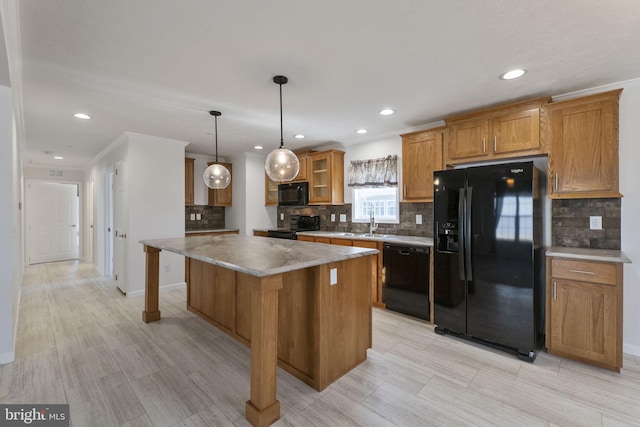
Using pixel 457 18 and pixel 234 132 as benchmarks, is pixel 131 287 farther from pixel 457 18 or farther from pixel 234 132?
pixel 457 18

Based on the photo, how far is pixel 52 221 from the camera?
7.16 m

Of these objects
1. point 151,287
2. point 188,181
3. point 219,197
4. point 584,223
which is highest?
point 188,181

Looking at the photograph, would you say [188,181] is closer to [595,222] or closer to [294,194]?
[294,194]

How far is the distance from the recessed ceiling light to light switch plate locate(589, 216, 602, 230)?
5.03ft

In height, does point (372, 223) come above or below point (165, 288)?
Answer: above

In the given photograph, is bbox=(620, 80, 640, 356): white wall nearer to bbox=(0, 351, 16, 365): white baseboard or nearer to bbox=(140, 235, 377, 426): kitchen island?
bbox=(140, 235, 377, 426): kitchen island

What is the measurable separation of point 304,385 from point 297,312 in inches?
20.2

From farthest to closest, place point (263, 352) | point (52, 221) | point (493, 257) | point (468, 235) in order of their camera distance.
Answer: point (52, 221) → point (468, 235) → point (493, 257) → point (263, 352)

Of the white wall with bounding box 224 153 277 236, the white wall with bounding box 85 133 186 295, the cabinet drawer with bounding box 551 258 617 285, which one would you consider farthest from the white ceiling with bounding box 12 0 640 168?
the white wall with bounding box 224 153 277 236

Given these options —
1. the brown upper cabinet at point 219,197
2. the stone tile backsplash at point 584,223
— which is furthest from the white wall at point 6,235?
the stone tile backsplash at point 584,223

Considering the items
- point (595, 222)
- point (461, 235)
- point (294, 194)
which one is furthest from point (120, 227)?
point (595, 222)

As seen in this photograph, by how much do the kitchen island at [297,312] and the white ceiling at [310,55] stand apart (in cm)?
147

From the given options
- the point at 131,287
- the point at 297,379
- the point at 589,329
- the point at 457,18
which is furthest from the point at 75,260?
the point at 589,329

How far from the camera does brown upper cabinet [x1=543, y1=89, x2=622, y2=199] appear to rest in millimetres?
2514
